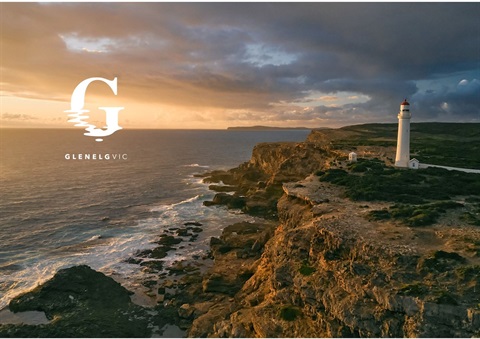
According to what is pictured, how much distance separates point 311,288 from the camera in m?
20.4

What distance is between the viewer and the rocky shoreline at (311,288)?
16.9m

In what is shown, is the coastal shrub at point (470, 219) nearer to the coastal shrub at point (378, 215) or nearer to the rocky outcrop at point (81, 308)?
the coastal shrub at point (378, 215)

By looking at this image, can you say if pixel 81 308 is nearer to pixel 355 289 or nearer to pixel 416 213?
pixel 355 289

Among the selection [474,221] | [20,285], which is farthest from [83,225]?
[474,221]

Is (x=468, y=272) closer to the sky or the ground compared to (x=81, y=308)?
closer to the sky

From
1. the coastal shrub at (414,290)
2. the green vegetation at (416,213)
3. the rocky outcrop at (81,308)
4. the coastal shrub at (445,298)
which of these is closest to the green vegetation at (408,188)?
the green vegetation at (416,213)

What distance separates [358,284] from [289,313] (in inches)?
182

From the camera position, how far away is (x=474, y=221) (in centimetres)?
2417

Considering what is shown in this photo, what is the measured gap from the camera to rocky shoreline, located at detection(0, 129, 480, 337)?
1688 cm

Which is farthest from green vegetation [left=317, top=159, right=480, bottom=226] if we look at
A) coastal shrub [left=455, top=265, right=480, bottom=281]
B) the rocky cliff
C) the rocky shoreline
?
coastal shrub [left=455, top=265, right=480, bottom=281]

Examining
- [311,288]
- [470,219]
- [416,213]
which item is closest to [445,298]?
[311,288]

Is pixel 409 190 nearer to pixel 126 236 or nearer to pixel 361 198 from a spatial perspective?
pixel 361 198

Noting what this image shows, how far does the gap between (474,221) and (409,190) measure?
8.64 m

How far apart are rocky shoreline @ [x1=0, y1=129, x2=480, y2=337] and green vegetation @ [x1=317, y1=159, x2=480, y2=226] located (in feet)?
3.18
